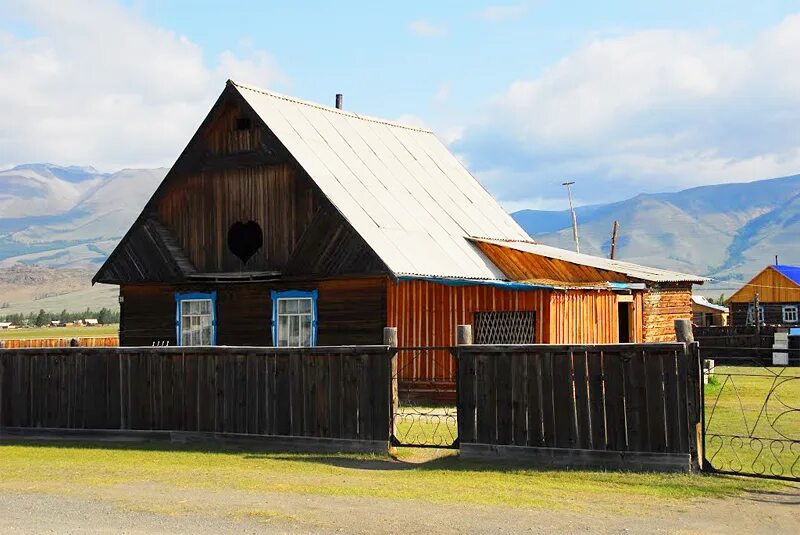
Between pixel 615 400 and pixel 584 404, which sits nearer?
pixel 615 400

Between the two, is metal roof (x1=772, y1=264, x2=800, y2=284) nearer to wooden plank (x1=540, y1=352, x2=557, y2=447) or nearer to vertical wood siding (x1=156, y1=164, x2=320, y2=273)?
vertical wood siding (x1=156, y1=164, x2=320, y2=273)

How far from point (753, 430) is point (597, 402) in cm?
316

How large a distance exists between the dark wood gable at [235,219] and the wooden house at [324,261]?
0.13 feet

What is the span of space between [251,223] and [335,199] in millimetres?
3328

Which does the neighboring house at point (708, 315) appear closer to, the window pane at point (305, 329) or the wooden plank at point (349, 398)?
the window pane at point (305, 329)

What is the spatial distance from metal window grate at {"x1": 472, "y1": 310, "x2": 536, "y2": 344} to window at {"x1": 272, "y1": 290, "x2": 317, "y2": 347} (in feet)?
13.6

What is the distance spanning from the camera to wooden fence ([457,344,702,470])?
45.4 feet

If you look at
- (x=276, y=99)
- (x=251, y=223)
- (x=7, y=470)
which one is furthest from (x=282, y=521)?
(x=276, y=99)

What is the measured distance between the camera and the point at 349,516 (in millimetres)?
11305

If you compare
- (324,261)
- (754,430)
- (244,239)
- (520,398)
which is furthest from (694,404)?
(244,239)

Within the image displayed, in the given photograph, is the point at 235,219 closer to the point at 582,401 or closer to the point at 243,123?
the point at 243,123

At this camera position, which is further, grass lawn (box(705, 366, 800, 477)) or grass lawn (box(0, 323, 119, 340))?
grass lawn (box(0, 323, 119, 340))

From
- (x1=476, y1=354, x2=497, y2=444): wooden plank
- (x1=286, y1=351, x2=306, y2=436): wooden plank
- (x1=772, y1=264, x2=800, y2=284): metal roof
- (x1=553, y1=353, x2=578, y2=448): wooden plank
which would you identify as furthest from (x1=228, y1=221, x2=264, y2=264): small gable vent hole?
(x1=772, y1=264, x2=800, y2=284): metal roof

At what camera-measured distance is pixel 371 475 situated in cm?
1419
